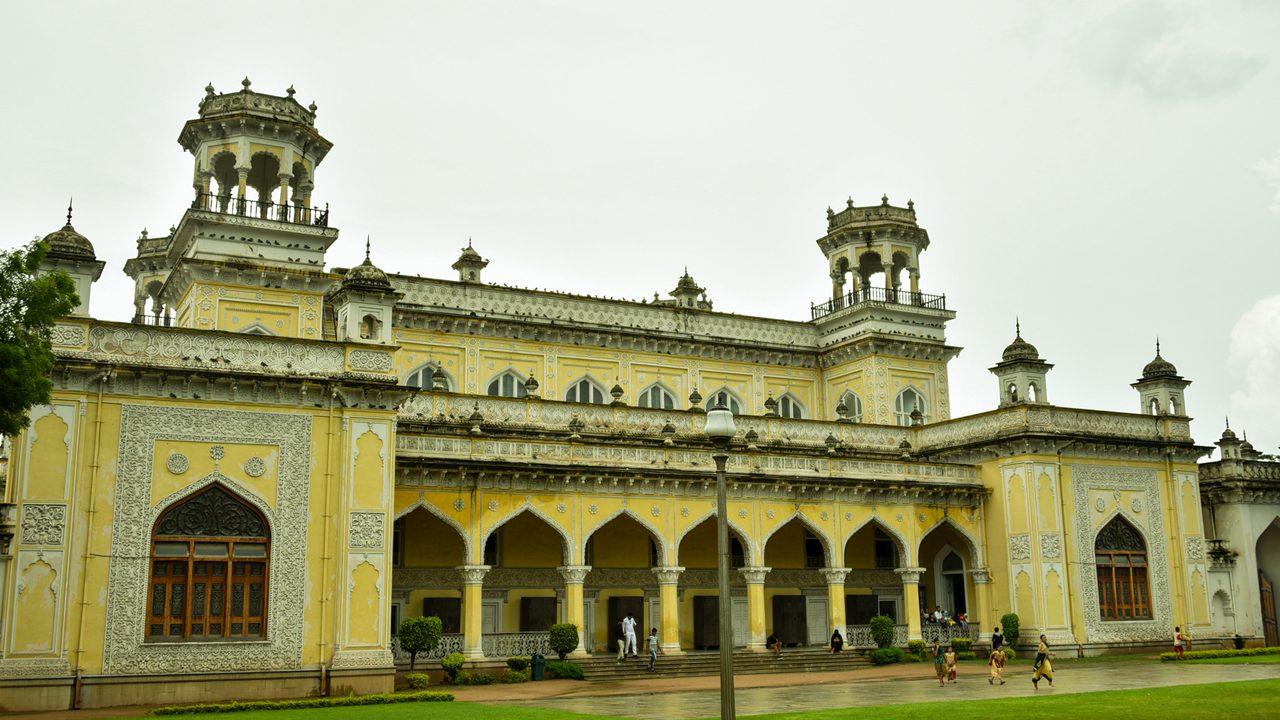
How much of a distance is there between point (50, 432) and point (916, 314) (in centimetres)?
3137

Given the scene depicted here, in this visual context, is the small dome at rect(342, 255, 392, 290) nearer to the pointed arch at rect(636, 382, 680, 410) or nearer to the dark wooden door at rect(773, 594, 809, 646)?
the pointed arch at rect(636, 382, 680, 410)

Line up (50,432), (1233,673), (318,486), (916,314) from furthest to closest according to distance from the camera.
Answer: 1. (916,314)
2. (1233,673)
3. (318,486)
4. (50,432)

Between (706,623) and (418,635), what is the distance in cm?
1148

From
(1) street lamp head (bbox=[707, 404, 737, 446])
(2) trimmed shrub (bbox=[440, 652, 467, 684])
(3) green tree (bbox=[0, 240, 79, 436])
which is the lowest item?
(2) trimmed shrub (bbox=[440, 652, 467, 684])

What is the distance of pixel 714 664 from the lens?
32.9m

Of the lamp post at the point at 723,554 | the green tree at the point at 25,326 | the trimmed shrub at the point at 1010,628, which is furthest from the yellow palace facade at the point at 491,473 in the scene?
the lamp post at the point at 723,554

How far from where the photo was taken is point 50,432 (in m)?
23.8

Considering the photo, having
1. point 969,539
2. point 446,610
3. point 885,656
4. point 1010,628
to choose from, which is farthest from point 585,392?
point 1010,628

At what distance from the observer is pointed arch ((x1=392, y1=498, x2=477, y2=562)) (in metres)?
29.8

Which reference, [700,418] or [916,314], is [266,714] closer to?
[700,418]

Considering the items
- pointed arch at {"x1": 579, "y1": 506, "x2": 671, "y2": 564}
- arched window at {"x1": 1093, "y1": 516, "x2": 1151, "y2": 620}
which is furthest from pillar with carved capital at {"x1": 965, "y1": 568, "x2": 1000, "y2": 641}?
pointed arch at {"x1": 579, "y1": 506, "x2": 671, "y2": 564}

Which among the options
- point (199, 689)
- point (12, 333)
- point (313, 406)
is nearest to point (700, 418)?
point (313, 406)

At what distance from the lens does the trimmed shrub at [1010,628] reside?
120 feet

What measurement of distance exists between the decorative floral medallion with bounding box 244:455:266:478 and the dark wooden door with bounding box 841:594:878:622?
2123 centimetres
